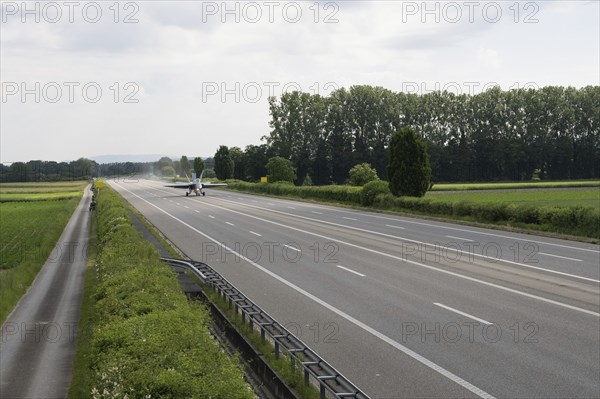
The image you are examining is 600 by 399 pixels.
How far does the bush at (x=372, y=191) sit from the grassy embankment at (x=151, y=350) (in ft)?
111

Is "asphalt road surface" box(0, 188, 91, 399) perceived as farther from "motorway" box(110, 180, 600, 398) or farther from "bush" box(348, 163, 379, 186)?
"bush" box(348, 163, 379, 186)

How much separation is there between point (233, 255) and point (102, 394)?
55.9ft

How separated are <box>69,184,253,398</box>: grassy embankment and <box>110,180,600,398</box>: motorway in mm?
3021

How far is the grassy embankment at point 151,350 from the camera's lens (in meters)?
6.25

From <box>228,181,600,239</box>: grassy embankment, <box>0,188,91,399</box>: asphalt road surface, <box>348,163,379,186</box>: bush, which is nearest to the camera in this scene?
<box>0,188,91,399</box>: asphalt road surface

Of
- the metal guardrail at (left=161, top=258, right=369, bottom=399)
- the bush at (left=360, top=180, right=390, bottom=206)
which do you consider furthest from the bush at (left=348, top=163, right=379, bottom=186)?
the metal guardrail at (left=161, top=258, right=369, bottom=399)

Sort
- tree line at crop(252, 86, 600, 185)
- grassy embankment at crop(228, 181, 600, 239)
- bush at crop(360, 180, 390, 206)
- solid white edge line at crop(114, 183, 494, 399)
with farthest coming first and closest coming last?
tree line at crop(252, 86, 600, 185)
bush at crop(360, 180, 390, 206)
grassy embankment at crop(228, 181, 600, 239)
solid white edge line at crop(114, 183, 494, 399)

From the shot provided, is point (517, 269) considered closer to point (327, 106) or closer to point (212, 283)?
point (212, 283)

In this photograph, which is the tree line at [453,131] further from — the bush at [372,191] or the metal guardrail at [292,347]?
the metal guardrail at [292,347]

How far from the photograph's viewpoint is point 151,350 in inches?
294

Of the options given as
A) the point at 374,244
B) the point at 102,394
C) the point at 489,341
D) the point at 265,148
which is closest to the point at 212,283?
the point at 489,341

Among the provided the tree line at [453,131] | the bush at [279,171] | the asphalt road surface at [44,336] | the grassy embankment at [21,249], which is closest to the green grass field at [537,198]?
the grassy embankment at [21,249]

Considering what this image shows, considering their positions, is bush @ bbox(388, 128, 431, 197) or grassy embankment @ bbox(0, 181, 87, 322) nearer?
grassy embankment @ bbox(0, 181, 87, 322)

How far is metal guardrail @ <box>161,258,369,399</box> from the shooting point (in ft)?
26.0
